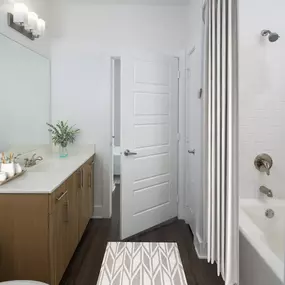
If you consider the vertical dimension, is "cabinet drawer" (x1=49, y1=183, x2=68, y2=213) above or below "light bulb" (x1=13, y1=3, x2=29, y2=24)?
below

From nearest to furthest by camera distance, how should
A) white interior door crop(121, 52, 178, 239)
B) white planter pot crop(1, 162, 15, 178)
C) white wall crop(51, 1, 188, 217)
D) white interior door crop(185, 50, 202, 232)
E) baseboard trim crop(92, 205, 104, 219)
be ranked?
white planter pot crop(1, 162, 15, 178)
white interior door crop(185, 50, 202, 232)
white interior door crop(121, 52, 178, 239)
white wall crop(51, 1, 188, 217)
baseboard trim crop(92, 205, 104, 219)

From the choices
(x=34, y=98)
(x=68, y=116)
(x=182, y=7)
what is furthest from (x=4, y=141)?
(x=182, y=7)

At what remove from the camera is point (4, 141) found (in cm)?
244

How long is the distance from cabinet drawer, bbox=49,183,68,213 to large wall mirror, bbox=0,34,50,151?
0.67 metres

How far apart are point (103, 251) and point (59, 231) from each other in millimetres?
1001

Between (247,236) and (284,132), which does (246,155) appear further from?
(247,236)

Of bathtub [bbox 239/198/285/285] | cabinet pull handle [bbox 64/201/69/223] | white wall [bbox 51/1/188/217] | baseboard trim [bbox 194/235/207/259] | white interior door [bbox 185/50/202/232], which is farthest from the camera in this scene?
white wall [bbox 51/1/188/217]

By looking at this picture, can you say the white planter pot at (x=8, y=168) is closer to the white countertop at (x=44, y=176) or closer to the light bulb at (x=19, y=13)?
the white countertop at (x=44, y=176)

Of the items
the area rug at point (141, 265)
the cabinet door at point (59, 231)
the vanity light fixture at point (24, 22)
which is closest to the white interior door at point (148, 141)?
the area rug at point (141, 265)

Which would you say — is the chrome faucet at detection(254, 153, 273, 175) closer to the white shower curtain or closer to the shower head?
the white shower curtain

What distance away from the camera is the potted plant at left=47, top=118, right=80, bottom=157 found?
3.51 meters

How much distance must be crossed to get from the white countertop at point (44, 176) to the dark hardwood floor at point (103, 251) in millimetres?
860

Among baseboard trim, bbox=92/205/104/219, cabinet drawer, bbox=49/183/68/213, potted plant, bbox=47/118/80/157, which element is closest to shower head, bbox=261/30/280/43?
cabinet drawer, bbox=49/183/68/213

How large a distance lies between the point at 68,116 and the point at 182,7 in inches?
79.0
